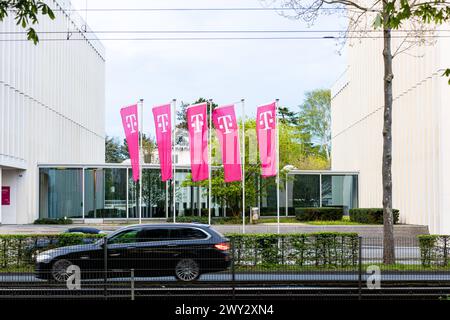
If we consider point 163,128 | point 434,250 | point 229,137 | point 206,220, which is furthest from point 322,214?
point 434,250

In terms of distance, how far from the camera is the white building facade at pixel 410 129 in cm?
3491

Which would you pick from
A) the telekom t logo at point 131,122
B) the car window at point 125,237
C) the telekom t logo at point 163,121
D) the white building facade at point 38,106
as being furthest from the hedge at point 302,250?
the white building facade at point 38,106

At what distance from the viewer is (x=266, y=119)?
3472 centimetres

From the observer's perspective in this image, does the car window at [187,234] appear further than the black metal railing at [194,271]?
Yes

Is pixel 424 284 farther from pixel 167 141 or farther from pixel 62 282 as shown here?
pixel 167 141

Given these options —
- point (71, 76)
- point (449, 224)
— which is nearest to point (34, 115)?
point (71, 76)

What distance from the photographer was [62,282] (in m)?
15.9

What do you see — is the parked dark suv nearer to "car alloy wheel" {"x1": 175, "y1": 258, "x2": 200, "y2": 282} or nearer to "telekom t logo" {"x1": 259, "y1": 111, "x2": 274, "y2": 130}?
"car alloy wheel" {"x1": 175, "y1": 258, "x2": 200, "y2": 282}

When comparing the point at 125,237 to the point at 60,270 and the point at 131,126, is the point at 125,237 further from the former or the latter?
the point at 131,126

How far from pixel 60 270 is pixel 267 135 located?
19.3 meters

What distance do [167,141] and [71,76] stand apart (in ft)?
94.8

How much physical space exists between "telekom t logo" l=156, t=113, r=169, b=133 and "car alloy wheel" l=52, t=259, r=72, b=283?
777 inches

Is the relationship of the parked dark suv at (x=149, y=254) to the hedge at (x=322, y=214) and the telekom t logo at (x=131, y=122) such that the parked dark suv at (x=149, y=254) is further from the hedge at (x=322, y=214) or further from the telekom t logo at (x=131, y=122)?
the hedge at (x=322, y=214)

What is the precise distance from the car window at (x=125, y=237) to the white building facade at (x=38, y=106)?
2450cm
